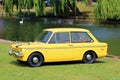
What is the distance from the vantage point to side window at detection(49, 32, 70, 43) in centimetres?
1559

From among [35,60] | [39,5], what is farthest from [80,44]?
[39,5]

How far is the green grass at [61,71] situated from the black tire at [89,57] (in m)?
0.23

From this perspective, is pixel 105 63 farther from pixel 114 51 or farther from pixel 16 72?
pixel 114 51

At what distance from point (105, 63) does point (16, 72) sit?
4688 millimetres

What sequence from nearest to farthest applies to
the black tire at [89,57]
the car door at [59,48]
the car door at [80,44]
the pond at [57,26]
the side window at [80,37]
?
the car door at [59,48] < the car door at [80,44] < the side window at [80,37] < the black tire at [89,57] < the pond at [57,26]

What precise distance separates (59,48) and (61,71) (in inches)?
68.7

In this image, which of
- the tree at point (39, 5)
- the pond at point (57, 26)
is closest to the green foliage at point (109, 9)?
the pond at point (57, 26)

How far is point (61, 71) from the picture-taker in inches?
550

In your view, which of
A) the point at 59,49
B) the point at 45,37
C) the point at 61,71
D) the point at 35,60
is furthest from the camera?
the point at 45,37

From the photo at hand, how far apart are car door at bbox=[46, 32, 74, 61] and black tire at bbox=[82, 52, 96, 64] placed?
66 centimetres

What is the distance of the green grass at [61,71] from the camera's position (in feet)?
41.8

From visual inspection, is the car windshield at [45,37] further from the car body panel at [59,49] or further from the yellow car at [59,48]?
the car body panel at [59,49]

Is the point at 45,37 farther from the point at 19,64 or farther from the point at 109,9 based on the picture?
the point at 109,9

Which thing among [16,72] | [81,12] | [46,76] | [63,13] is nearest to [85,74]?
[46,76]
